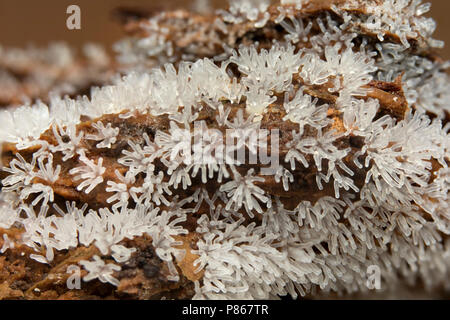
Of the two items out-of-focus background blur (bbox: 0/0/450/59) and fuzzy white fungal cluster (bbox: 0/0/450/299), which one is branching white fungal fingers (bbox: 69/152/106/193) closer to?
fuzzy white fungal cluster (bbox: 0/0/450/299)

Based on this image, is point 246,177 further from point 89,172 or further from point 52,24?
point 52,24

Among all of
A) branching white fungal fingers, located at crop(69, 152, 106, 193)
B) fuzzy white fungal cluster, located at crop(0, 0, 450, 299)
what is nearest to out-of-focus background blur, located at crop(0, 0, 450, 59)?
fuzzy white fungal cluster, located at crop(0, 0, 450, 299)

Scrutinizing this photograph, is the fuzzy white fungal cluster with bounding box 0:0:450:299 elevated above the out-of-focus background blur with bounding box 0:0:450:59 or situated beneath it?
situated beneath

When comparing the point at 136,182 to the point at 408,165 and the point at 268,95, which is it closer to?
the point at 268,95

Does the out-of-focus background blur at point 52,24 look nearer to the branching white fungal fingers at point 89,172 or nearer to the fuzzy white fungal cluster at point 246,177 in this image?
the fuzzy white fungal cluster at point 246,177

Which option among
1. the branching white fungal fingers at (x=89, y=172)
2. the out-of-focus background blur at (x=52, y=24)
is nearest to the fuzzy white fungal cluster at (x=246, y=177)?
the branching white fungal fingers at (x=89, y=172)
